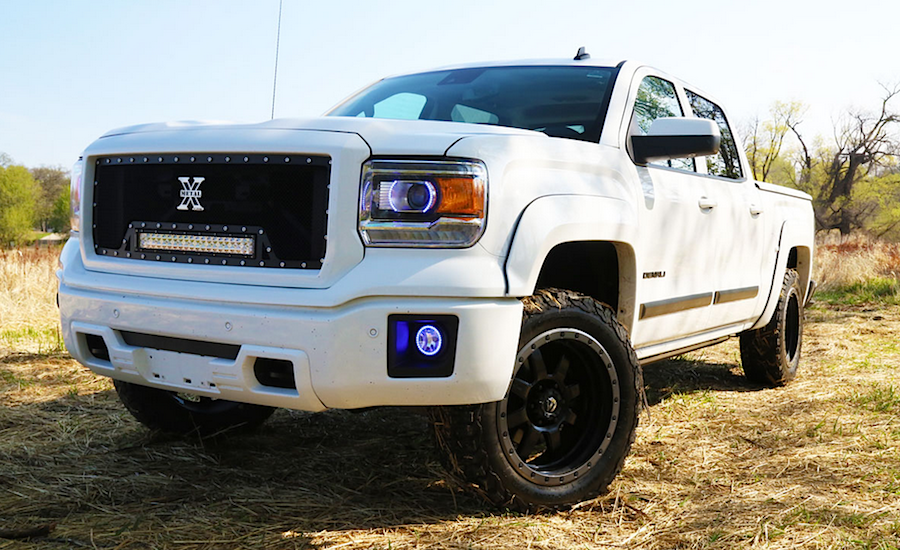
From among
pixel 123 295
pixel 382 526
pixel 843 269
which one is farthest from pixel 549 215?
pixel 843 269

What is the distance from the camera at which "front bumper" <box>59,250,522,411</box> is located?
89.7 inches

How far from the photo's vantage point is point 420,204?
7.70ft

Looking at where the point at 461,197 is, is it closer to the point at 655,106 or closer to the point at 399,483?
the point at 399,483

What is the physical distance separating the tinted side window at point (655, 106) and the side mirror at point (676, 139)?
0.16 meters

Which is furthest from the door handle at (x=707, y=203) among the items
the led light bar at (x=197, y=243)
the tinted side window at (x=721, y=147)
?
the led light bar at (x=197, y=243)

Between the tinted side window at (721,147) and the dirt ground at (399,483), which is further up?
the tinted side window at (721,147)

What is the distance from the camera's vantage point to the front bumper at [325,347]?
2.28 m

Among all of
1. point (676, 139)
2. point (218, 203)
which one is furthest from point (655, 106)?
point (218, 203)

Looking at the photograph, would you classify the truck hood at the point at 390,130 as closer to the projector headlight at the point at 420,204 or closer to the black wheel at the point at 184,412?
the projector headlight at the point at 420,204

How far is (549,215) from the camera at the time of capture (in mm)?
2592

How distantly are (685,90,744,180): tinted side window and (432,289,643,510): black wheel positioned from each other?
179 centimetres

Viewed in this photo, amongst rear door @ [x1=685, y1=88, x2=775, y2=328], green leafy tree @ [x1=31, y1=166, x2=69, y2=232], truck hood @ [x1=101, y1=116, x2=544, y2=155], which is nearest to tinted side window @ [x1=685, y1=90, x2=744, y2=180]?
rear door @ [x1=685, y1=88, x2=775, y2=328]

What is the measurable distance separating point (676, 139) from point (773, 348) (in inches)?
101

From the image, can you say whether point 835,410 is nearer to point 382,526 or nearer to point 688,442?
point 688,442
